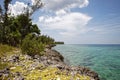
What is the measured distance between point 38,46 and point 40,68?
30.4 feet

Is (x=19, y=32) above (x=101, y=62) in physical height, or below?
above

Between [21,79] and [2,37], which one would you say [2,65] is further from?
[2,37]

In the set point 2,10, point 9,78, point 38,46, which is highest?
point 2,10

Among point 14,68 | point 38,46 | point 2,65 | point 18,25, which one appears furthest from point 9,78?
point 18,25

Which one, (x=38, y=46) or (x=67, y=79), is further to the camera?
(x=38, y=46)

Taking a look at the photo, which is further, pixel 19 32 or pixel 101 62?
pixel 19 32

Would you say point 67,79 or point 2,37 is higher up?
point 2,37

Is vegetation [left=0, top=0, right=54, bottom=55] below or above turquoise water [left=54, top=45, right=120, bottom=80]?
above

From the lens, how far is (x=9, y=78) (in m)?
10.2

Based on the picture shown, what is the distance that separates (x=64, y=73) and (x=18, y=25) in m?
44.6

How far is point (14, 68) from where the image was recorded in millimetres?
12414

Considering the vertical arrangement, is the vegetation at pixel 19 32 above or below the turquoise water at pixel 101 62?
above

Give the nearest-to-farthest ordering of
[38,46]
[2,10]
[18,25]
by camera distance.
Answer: [38,46], [2,10], [18,25]

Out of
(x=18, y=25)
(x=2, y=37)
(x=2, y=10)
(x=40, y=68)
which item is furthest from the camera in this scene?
(x=18, y=25)
